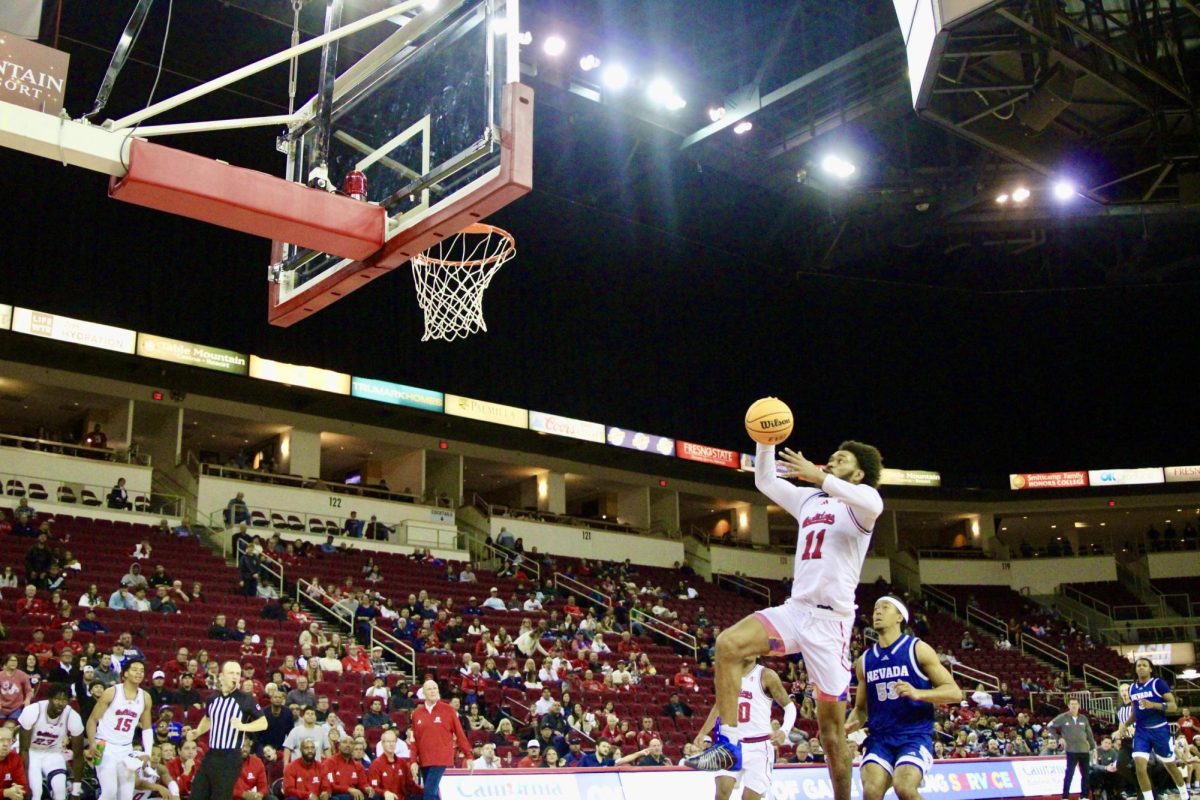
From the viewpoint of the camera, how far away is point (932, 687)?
7254 millimetres

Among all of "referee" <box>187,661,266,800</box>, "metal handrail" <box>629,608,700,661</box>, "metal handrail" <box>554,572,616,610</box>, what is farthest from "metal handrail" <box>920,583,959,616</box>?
"referee" <box>187,661,266,800</box>

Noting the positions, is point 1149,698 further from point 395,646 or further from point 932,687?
point 395,646

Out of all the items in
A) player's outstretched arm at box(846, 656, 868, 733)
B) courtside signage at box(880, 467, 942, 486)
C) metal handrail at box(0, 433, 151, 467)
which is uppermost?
courtside signage at box(880, 467, 942, 486)

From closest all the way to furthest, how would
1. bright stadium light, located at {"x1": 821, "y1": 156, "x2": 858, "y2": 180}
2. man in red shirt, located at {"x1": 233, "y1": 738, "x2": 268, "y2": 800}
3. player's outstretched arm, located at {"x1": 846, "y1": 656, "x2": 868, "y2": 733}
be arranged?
player's outstretched arm, located at {"x1": 846, "y1": 656, "x2": 868, "y2": 733} → man in red shirt, located at {"x1": 233, "y1": 738, "x2": 268, "y2": 800} → bright stadium light, located at {"x1": 821, "y1": 156, "x2": 858, "y2": 180}

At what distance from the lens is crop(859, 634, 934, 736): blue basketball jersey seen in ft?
24.0

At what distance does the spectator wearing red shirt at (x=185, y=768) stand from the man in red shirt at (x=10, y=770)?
1468mm

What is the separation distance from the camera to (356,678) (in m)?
17.9

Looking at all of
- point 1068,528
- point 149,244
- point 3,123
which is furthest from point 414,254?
point 1068,528

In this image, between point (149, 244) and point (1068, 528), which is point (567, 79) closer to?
point (149, 244)

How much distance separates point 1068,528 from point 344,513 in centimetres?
2856

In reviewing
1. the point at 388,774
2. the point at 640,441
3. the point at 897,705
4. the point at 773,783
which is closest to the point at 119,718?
the point at 388,774

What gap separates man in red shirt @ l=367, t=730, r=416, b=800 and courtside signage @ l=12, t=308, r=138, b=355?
569 inches

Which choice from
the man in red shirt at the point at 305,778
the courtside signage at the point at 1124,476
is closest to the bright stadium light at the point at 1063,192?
the courtside signage at the point at 1124,476

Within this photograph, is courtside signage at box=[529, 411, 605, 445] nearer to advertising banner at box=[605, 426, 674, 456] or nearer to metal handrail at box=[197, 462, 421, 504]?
advertising banner at box=[605, 426, 674, 456]
